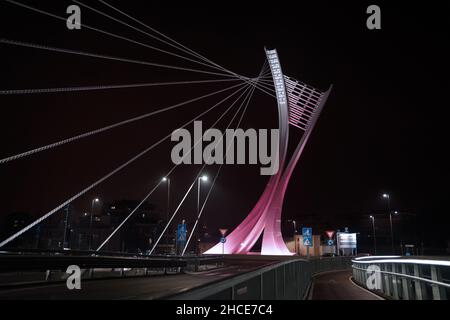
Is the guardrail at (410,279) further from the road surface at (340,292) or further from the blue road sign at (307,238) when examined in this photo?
the blue road sign at (307,238)

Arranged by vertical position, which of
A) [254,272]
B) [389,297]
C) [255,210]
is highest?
[255,210]

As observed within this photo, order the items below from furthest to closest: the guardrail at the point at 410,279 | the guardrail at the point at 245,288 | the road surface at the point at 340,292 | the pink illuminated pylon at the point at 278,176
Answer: the pink illuminated pylon at the point at 278,176, the road surface at the point at 340,292, the guardrail at the point at 410,279, the guardrail at the point at 245,288

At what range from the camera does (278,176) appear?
4722 cm

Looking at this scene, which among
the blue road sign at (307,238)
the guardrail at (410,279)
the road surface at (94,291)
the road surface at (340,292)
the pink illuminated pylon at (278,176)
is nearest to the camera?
the guardrail at (410,279)

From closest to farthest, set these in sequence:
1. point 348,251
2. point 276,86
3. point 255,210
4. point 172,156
A: 1. point 172,156
2. point 276,86
3. point 255,210
4. point 348,251

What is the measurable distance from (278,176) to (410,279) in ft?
118

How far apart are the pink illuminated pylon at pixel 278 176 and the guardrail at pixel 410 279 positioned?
25418mm

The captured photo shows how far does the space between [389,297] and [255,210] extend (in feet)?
120

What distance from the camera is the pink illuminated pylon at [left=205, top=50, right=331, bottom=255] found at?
44656 millimetres

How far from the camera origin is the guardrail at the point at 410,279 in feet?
27.8

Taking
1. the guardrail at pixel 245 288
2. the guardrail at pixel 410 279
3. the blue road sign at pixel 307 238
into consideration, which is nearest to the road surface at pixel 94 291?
the guardrail at pixel 245 288

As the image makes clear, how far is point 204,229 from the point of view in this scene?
390ft
